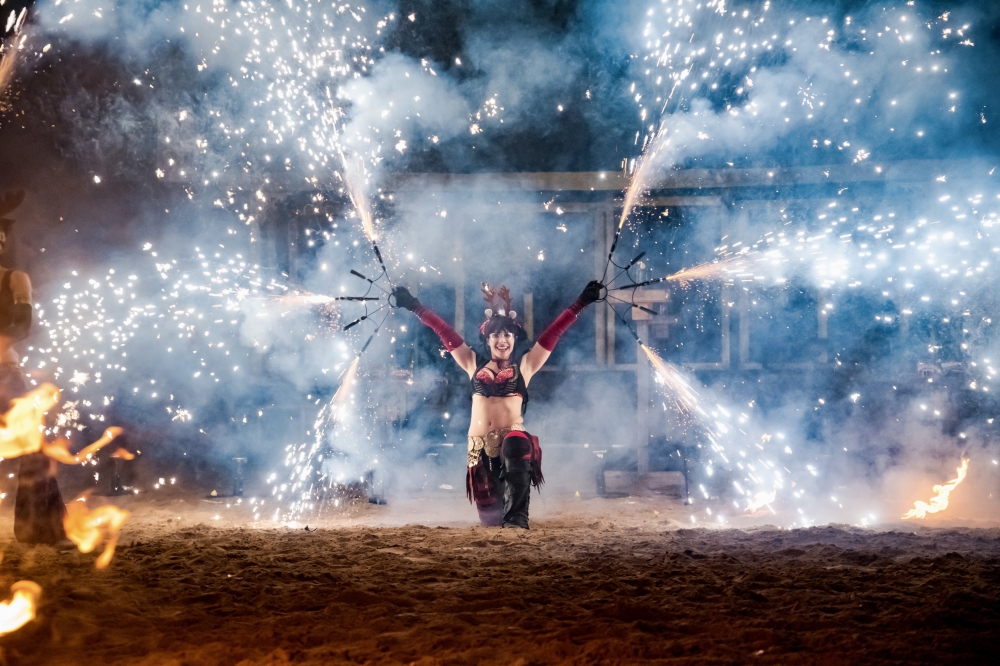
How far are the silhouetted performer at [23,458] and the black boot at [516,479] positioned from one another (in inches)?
164

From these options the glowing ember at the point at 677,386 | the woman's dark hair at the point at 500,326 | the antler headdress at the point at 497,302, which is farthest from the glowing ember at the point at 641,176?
the woman's dark hair at the point at 500,326

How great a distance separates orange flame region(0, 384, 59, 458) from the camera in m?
5.84

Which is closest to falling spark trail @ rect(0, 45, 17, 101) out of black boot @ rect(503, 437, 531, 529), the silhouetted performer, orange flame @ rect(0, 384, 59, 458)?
the silhouetted performer

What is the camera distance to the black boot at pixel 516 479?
640cm

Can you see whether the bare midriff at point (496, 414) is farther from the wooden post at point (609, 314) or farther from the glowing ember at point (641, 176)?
the glowing ember at point (641, 176)

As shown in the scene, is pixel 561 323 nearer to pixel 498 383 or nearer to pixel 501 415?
pixel 498 383

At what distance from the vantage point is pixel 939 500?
316 inches

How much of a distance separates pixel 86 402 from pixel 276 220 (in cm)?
389

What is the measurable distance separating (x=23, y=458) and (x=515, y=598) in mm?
4905

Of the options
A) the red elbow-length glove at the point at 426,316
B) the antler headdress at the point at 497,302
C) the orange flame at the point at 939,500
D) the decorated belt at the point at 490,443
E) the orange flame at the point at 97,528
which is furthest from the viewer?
the orange flame at the point at 939,500

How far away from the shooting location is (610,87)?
9930mm

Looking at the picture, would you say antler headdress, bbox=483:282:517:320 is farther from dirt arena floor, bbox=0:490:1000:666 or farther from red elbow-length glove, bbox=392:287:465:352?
dirt arena floor, bbox=0:490:1000:666

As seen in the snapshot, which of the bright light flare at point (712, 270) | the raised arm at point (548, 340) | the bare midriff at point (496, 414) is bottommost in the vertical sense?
the bare midriff at point (496, 414)

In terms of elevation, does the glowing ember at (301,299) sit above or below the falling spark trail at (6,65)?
below
